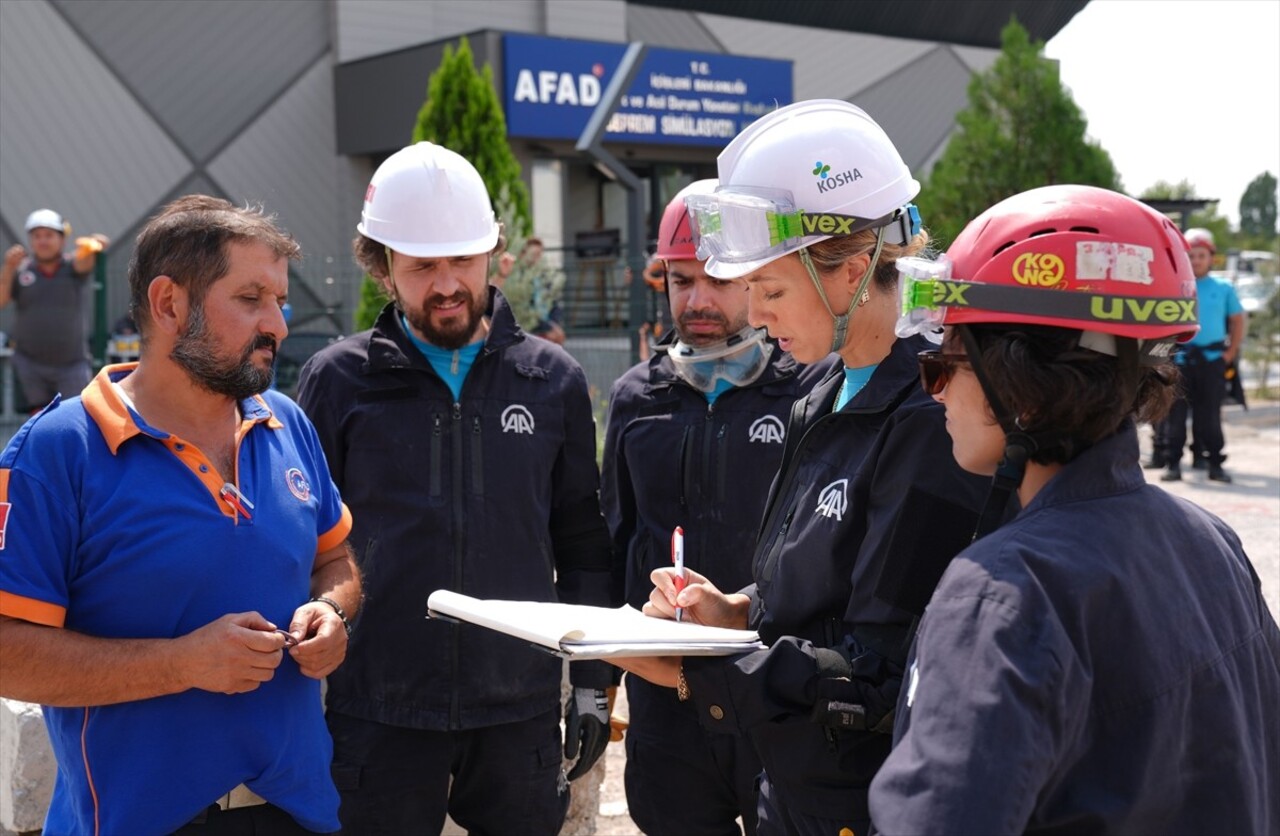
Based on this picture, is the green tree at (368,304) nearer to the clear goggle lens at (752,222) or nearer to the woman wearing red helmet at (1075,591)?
the clear goggle lens at (752,222)

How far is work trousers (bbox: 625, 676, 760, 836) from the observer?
3.57 metres

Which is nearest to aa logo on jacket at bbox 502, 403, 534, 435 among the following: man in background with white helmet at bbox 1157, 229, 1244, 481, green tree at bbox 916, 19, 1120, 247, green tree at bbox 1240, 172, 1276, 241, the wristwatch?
the wristwatch

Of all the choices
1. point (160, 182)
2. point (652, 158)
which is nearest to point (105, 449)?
point (160, 182)

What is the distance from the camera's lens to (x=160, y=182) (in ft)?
61.7

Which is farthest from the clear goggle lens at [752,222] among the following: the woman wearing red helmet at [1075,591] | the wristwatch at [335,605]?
the wristwatch at [335,605]

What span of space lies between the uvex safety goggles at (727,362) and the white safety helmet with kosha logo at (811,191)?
1.19m

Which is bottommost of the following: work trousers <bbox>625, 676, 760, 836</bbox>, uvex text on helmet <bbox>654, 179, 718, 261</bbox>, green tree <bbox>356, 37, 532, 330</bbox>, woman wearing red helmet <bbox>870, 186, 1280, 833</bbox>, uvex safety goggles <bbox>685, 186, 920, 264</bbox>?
work trousers <bbox>625, 676, 760, 836</bbox>

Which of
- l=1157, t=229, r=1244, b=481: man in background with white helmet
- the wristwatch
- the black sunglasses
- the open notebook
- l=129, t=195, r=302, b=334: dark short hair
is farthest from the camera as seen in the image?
l=1157, t=229, r=1244, b=481: man in background with white helmet

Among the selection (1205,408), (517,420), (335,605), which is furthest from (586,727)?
(1205,408)

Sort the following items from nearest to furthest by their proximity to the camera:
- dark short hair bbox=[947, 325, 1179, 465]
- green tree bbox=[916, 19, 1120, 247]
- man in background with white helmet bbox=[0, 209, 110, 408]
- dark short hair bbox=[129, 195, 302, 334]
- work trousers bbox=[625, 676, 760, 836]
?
dark short hair bbox=[947, 325, 1179, 465] → dark short hair bbox=[129, 195, 302, 334] → work trousers bbox=[625, 676, 760, 836] → man in background with white helmet bbox=[0, 209, 110, 408] → green tree bbox=[916, 19, 1120, 247]

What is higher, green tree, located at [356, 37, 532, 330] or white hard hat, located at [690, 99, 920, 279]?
green tree, located at [356, 37, 532, 330]

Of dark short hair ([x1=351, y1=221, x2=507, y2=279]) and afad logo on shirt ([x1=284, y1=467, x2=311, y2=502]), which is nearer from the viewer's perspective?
afad logo on shirt ([x1=284, y1=467, x2=311, y2=502])

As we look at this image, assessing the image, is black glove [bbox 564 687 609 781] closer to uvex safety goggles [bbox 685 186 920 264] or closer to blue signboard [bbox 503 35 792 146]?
uvex safety goggles [bbox 685 186 920 264]

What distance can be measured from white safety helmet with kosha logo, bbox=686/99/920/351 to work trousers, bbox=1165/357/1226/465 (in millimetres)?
10126
